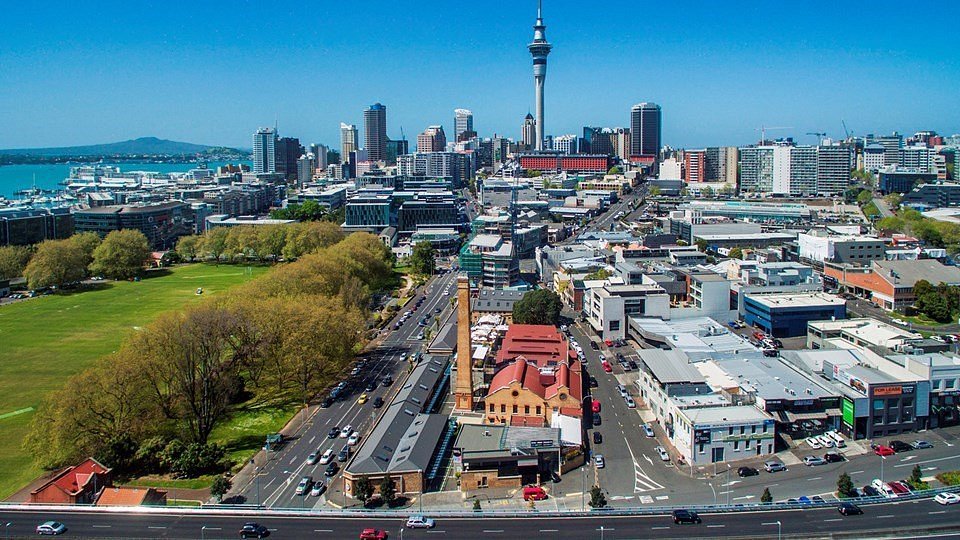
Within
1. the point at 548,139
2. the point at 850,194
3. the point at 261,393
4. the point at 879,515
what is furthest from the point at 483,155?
the point at 879,515

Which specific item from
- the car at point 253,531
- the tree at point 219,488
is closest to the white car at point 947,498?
the car at point 253,531

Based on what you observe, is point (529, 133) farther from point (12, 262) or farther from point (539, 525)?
point (539, 525)

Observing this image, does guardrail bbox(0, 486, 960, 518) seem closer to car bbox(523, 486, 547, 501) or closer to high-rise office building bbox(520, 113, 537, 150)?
car bbox(523, 486, 547, 501)

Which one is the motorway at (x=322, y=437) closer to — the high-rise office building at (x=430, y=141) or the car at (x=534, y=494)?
the car at (x=534, y=494)

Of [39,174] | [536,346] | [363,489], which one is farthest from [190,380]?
[39,174]

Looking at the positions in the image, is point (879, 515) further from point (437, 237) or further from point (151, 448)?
point (437, 237)

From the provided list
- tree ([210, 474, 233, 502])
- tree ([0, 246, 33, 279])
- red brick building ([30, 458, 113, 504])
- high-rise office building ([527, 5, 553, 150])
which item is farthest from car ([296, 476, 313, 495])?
high-rise office building ([527, 5, 553, 150])

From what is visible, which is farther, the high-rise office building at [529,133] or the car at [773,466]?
the high-rise office building at [529,133]
